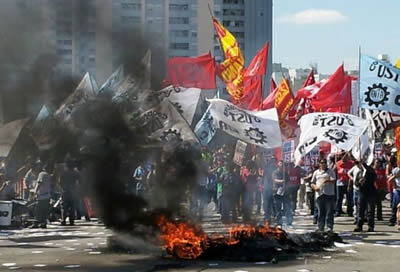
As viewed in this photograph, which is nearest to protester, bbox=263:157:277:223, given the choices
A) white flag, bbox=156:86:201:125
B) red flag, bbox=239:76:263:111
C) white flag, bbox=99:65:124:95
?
white flag, bbox=156:86:201:125

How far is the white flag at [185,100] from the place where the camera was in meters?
18.2

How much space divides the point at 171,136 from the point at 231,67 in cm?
1266

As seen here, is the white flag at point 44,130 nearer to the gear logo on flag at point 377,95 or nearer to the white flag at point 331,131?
the white flag at point 331,131

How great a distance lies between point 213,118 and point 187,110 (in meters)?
0.86

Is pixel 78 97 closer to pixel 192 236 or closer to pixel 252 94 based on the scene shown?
pixel 192 236

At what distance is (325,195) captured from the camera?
16.2m

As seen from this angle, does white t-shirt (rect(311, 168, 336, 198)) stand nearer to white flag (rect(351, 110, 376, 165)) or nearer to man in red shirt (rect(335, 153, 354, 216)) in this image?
white flag (rect(351, 110, 376, 165))

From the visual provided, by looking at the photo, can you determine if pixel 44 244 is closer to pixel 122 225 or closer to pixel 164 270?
pixel 122 225

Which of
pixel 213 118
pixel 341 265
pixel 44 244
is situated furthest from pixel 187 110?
pixel 341 265

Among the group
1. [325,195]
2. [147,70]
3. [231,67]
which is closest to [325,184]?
[325,195]

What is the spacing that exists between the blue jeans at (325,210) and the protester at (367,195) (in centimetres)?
98

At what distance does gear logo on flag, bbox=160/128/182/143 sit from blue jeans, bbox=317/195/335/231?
3110mm

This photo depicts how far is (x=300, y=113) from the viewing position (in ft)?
96.1

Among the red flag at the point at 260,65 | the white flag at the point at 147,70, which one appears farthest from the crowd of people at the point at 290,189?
the red flag at the point at 260,65
